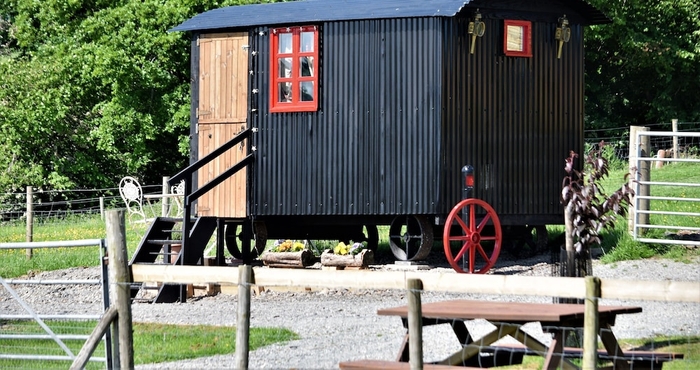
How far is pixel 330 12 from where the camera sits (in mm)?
17750

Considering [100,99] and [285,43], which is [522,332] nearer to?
[285,43]

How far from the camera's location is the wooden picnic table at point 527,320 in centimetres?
811

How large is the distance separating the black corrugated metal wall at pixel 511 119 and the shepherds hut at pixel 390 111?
0.02 metres

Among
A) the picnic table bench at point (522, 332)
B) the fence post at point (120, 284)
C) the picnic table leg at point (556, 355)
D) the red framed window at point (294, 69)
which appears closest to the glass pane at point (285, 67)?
the red framed window at point (294, 69)

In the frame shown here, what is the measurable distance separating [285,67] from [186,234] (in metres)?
3.02

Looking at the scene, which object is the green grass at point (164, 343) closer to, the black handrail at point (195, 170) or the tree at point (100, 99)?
the black handrail at point (195, 170)

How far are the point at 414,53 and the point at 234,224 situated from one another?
14.7ft

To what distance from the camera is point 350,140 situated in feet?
58.0

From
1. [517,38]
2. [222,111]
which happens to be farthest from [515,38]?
[222,111]

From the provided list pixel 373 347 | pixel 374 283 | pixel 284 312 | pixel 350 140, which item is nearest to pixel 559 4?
pixel 350 140

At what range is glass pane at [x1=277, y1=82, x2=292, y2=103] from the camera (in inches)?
709

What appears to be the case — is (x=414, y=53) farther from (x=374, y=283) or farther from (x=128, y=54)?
(x=128, y=54)

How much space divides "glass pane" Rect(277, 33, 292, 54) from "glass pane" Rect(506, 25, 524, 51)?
3278 millimetres

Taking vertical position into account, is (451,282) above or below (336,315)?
above
